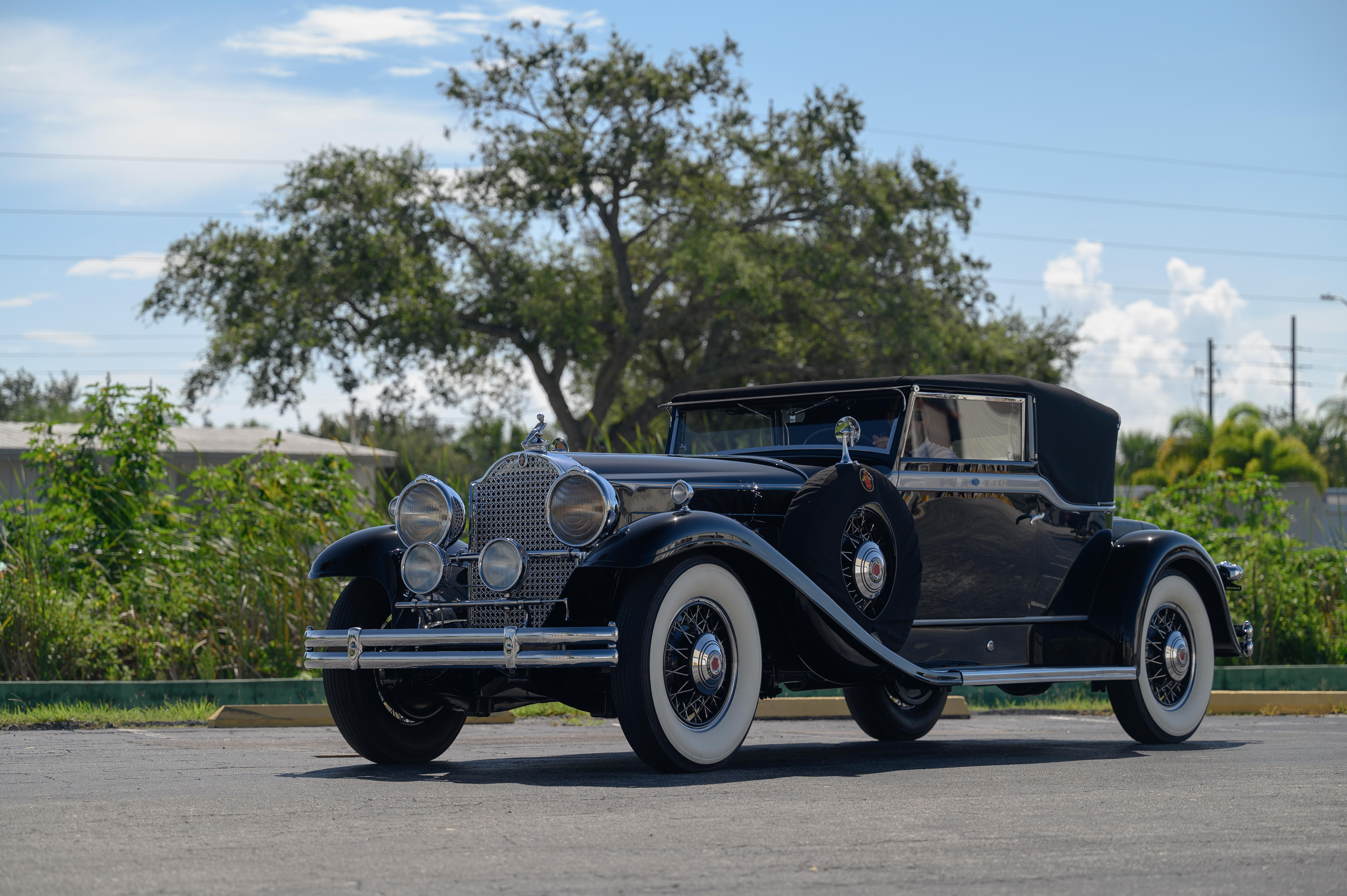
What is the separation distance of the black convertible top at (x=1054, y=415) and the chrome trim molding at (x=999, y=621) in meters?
0.71

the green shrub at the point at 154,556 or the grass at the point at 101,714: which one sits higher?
the green shrub at the point at 154,556

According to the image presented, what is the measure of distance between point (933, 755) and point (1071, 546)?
5.63 ft

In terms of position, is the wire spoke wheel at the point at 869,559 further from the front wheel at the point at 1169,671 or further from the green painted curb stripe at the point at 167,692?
the green painted curb stripe at the point at 167,692

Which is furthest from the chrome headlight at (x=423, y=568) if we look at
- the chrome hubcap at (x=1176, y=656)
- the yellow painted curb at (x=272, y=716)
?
the chrome hubcap at (x=1176, y=656)

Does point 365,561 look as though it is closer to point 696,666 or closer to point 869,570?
point 696,666

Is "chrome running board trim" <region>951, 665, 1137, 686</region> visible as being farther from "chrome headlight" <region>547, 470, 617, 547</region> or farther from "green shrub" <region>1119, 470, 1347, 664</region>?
"green shrub" <region>1119, 470, 1347, 664</region>

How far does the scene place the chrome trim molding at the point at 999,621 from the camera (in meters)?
7.48

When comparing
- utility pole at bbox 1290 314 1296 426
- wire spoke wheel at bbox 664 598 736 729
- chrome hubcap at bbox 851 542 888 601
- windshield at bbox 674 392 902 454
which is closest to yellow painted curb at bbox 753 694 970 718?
windshield at bbox 674 392 902 454

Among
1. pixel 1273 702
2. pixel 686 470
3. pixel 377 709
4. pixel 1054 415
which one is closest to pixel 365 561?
pixel 377 709

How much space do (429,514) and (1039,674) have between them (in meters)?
3.29

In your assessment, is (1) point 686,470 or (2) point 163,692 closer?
(1) point 686,470

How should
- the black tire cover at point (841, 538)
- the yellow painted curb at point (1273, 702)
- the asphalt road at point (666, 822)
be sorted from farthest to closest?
the yellow painted curb at point (1273, 702) < the black tire cover at point (841, 538) < the asphalt road at point (666, 822)

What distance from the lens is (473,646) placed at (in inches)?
233

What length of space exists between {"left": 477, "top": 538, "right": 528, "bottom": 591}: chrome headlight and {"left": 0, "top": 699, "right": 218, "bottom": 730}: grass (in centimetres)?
356
